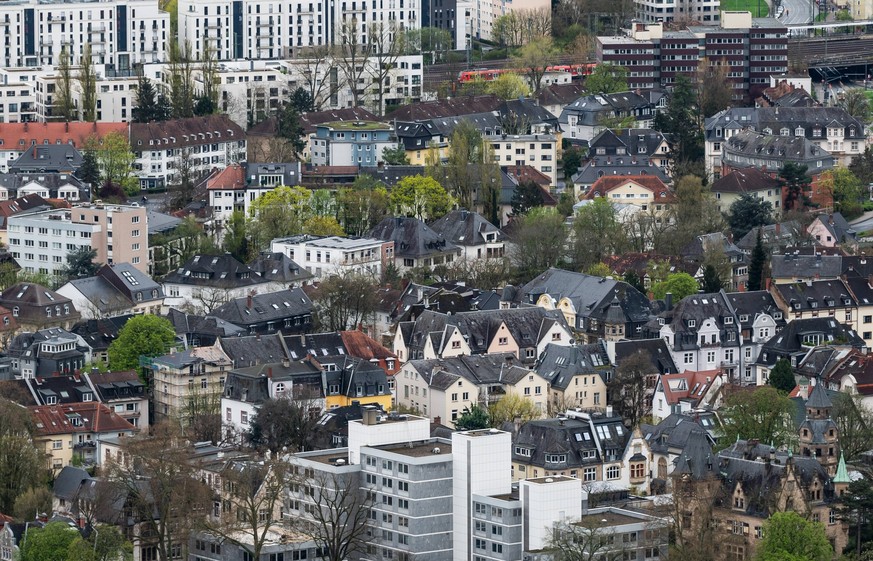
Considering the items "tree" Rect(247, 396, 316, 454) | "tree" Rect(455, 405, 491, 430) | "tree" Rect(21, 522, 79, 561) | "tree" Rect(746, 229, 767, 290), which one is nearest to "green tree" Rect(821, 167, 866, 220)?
"tree" Rect(746, 229, 767, 290)

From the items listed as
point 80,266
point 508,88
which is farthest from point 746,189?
point 80,266

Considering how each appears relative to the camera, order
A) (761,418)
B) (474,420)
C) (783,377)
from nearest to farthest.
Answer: (761,418), (474,420), (783,377)

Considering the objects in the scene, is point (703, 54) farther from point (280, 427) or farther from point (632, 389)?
point (280, 427)

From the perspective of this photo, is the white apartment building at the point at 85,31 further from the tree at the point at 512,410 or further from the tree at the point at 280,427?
the tree at the point at 280,427

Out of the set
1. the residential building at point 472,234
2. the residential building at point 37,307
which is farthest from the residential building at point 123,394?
the residential building at point 472,234

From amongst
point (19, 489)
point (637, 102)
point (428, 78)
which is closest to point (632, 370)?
point (19, 489)

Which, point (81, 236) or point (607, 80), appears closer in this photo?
point (81, 236)

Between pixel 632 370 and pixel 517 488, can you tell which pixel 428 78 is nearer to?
pixel 632 370
